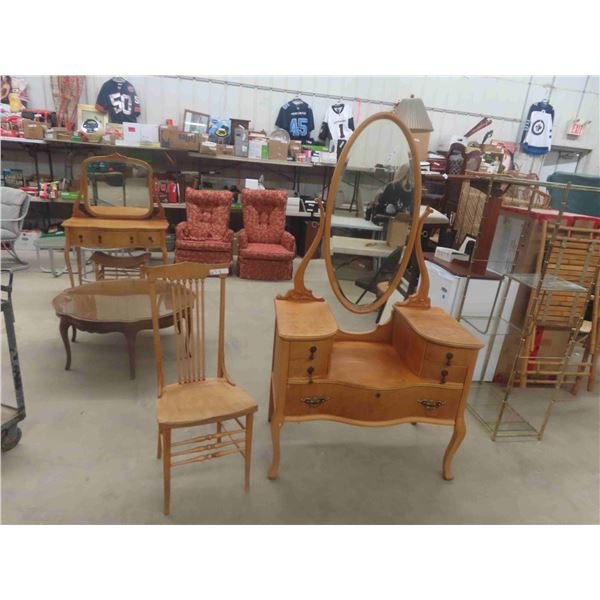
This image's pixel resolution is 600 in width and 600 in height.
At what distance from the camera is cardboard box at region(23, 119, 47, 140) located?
472 centimetres

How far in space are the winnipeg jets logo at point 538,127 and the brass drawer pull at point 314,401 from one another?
675 cm

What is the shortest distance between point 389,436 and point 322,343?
98 centimetres

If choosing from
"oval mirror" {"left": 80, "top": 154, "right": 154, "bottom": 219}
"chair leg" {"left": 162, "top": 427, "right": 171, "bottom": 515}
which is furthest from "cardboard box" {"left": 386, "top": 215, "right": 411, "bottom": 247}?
"oval mirror" {"left": 80, "top": 154, "right": 154, "bottom": 219}

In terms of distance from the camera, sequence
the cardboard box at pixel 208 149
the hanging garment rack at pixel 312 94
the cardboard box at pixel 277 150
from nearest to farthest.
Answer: the cardboard box at pixel 208 149
the cardboard box at pixel 277 150
the hanging garment rack at pixel 312 94

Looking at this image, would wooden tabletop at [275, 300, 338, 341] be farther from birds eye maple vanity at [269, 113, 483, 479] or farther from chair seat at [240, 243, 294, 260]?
chair seat at [240, 243, 294, 260]

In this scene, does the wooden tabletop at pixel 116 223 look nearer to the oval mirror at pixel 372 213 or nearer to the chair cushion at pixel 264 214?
the chair cushion at pixel 264 214

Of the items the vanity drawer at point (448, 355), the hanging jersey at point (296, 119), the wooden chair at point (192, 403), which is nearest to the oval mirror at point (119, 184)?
the hanging jersey at point (296, 119)

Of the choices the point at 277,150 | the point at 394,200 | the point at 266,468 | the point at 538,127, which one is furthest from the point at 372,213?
the point at 538,127

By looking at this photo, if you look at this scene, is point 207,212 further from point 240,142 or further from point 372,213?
point 372,213

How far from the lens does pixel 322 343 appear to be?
1.72m

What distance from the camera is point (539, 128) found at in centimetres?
652

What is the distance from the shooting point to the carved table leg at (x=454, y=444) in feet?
6.31

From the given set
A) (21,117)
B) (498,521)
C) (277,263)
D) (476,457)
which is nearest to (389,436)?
(476,457)

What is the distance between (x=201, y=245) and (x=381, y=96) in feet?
12.0
